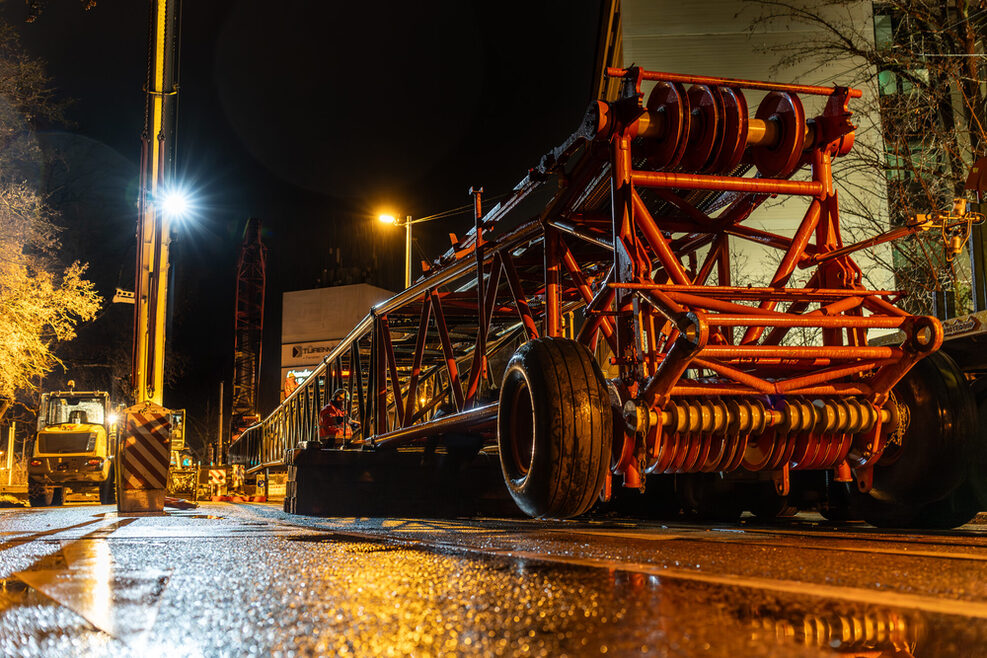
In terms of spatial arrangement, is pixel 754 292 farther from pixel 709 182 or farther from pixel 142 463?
pixel 142 463

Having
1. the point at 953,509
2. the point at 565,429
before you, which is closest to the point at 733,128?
the point at 565,429

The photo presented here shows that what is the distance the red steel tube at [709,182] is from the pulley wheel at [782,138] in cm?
25

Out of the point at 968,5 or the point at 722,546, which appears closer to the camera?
the point at 722,546

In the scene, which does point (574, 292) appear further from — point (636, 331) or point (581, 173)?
point (636, 331)

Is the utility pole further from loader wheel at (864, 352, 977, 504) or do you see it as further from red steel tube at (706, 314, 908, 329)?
loader wheel at (864, 352, 977, 504)

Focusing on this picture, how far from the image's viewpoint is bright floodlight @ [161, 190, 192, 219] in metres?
12.0

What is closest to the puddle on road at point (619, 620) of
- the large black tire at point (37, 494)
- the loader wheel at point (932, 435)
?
the loader wheel at point (932, 435)

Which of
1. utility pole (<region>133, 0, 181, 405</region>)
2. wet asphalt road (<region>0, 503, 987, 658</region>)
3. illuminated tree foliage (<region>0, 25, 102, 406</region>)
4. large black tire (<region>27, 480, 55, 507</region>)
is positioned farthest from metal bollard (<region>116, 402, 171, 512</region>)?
large black tire (<region>27, 480, 55, 507</region>)

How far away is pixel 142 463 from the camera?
1066 centimetres

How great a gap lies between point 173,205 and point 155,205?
0.26m

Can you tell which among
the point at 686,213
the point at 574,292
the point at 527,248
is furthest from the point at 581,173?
the point at 574,292

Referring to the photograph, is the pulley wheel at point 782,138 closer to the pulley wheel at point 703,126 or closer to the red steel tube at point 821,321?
the pulley wheel at point 703,126

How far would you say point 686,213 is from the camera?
20.1ft

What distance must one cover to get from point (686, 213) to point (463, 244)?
2208mm
